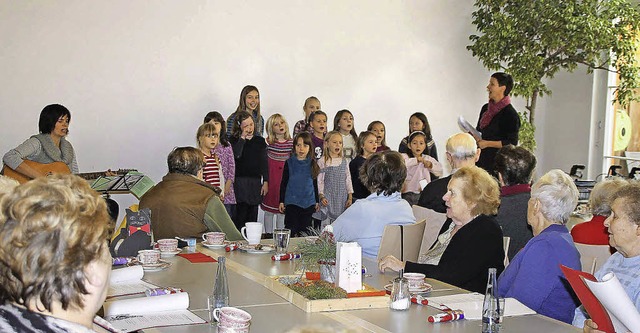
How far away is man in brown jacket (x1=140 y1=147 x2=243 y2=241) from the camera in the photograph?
4906mm

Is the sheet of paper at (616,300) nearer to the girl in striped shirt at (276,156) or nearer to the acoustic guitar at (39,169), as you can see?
the acoustic guitar at (39,169)

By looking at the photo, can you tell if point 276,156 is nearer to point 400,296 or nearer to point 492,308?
point 400,296

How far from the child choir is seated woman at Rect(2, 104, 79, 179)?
1.41m

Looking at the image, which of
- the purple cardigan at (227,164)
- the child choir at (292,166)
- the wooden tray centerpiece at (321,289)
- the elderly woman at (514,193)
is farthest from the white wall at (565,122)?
the wooden tray centerpiece at (321,289)

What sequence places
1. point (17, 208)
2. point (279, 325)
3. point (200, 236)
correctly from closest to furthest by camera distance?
1. point (17, 208)
2. point (279, 325)
3. point (200, 236)

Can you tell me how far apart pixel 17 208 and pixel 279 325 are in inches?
53.1

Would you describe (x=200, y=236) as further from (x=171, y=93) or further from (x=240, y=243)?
(x=171, y=93)

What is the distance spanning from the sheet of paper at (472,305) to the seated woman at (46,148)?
202 inches

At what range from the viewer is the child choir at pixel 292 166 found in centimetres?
816

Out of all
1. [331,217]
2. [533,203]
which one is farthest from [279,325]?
[331,217]

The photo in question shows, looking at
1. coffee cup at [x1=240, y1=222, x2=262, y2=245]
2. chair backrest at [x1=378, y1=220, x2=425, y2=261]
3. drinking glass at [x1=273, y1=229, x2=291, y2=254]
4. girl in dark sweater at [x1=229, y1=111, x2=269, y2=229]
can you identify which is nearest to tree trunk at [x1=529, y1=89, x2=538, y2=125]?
girl in dark sweater at [x1=229, y1=111, x2=269, y2=229]

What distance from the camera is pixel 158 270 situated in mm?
3787

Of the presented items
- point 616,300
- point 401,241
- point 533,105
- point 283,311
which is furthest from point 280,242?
point 533,105

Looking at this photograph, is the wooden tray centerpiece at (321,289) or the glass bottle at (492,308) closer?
the glass bottle at (492,308)
